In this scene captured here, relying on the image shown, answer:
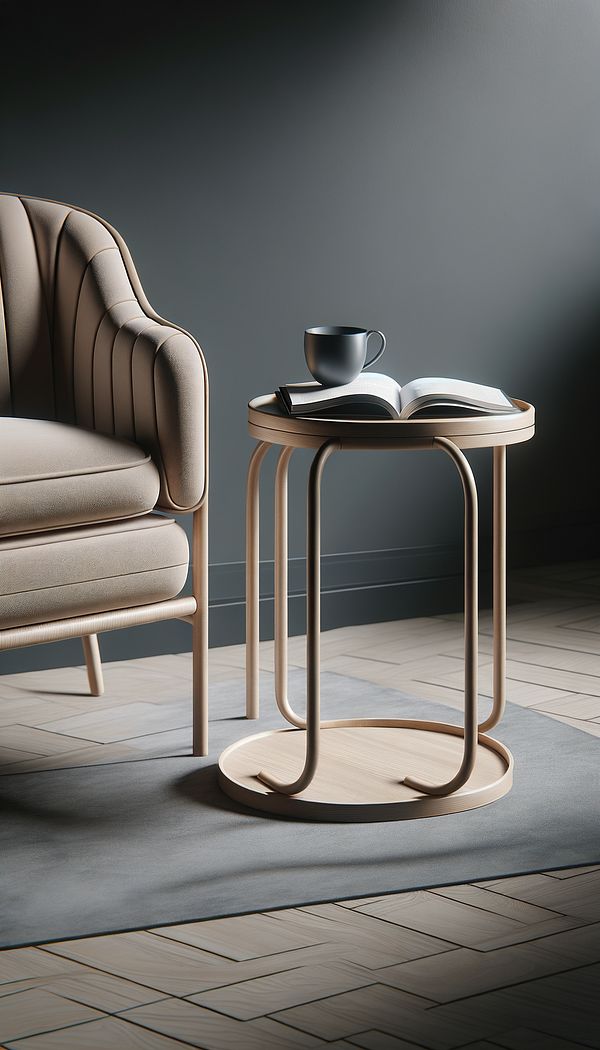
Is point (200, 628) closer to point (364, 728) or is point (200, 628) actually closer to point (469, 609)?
point (364, 728)

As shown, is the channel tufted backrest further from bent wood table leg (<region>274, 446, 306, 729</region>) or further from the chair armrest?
bent wood table leg (<region>274, 446, 306, 729</region>)

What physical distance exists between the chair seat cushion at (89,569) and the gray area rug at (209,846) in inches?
10.2

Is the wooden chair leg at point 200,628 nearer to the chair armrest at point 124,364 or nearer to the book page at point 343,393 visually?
the chair armrest at point 124,364

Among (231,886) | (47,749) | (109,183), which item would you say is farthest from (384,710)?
(109,183)

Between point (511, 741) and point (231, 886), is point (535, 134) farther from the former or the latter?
point (231, 886)

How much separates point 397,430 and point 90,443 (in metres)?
0.46

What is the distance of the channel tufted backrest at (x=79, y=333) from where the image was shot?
1956 millimetres

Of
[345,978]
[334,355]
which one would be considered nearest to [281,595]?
[334,355]

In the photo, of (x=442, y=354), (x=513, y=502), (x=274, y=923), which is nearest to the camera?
(x=274, y=923)

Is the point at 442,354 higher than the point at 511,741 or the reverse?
higher

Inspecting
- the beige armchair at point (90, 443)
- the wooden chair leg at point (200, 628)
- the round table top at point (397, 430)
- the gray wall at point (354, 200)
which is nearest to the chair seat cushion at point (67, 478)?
the beige armchair at point (90, 443)

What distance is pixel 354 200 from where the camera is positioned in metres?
2.85

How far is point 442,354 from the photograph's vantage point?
9.90 ft

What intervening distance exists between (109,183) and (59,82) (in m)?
0.20
